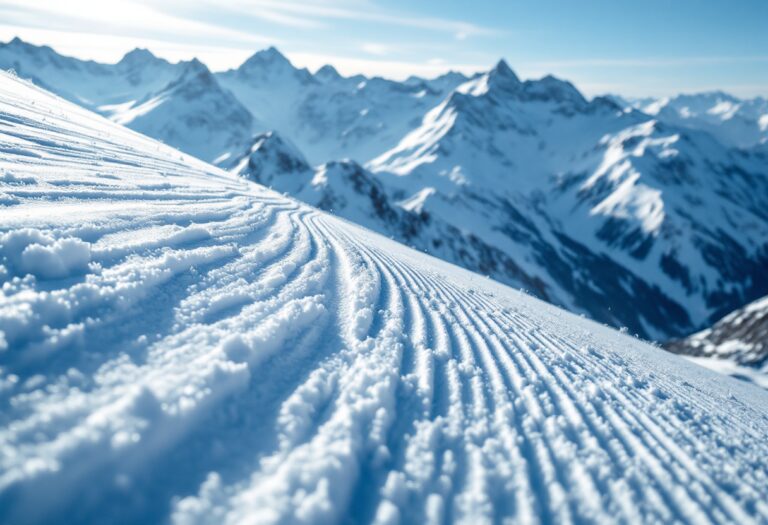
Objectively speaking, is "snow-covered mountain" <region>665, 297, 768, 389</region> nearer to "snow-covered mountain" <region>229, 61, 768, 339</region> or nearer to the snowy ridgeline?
"snow-covered mountain" <region>229, 61, 768, 339</region>

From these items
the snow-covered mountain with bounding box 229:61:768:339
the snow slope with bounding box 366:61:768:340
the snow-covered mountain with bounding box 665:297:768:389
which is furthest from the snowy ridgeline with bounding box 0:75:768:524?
the snow slope with bounding box 366:61:768:340

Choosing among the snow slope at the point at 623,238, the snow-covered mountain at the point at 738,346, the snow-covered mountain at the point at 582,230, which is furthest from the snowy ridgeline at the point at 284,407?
the snow slope at the point at 623,238

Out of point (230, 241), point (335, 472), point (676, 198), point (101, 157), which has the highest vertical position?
point (676, 198)

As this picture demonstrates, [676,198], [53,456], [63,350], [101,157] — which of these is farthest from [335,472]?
[676,198]

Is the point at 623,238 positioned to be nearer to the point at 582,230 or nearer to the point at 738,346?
the point at 582,230

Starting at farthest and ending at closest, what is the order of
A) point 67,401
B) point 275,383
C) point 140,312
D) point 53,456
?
point 140,312, point 275,383, point 67,401, point 53,456

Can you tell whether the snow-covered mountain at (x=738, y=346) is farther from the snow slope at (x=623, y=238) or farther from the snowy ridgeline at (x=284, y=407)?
the snow slope at (x=623, y=238)

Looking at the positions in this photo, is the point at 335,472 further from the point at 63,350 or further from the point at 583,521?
the point at 63,350
